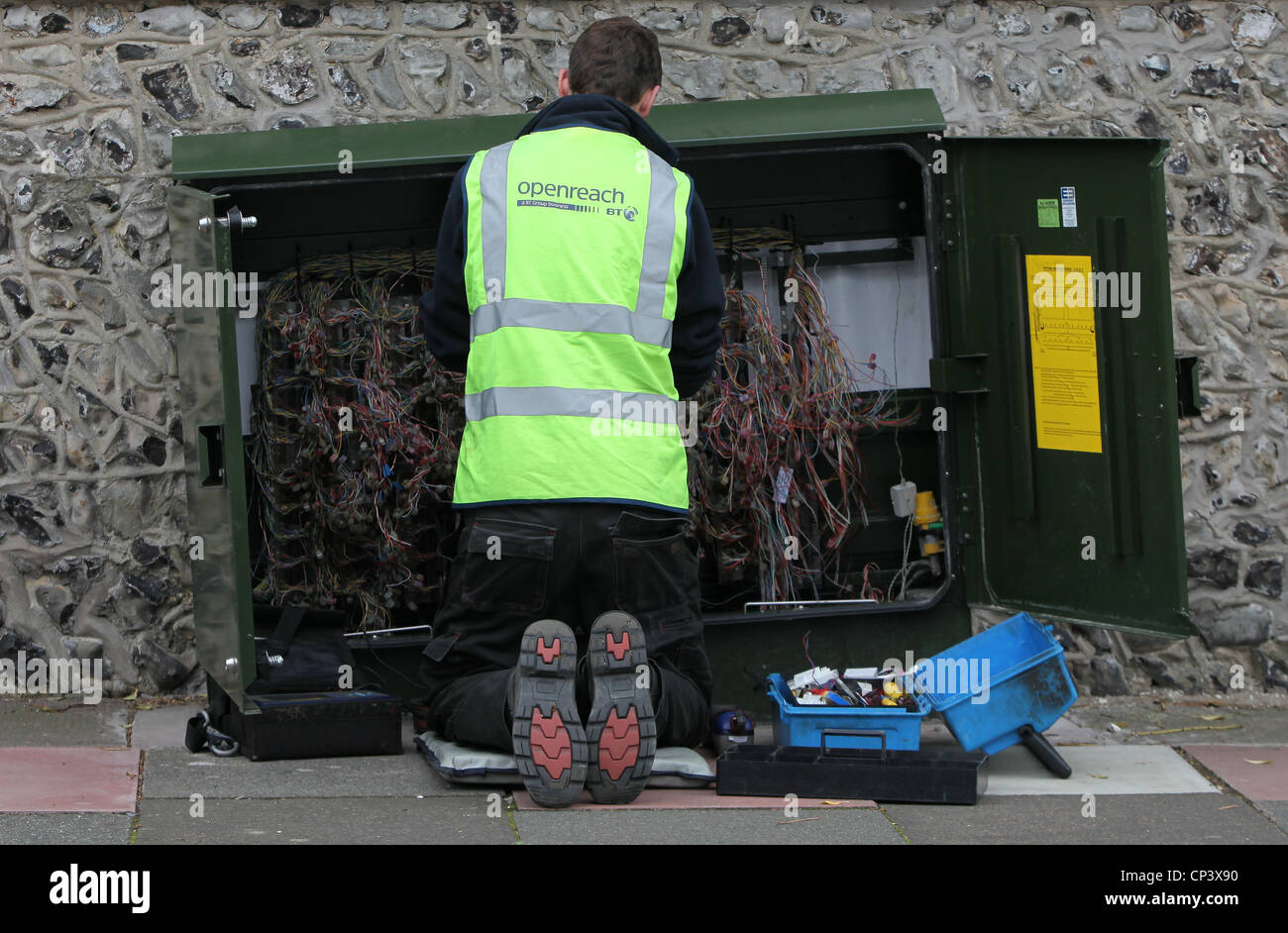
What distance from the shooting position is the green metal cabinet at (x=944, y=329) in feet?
14.8

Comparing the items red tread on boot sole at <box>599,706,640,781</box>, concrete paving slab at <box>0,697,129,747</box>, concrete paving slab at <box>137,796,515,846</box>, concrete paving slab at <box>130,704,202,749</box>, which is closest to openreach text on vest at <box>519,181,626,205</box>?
red tread on boot sole at <box>599,706,640,781</box>

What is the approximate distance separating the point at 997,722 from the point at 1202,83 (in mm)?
2544

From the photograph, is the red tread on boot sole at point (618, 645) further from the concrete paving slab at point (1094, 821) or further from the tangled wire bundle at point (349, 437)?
the tangled wire bundle at point (349, 437)

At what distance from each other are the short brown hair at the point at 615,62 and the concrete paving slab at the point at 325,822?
73.4 inches

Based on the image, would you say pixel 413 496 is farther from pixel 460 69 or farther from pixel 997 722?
pixel 997 722

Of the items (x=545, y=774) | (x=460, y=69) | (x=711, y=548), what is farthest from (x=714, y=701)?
(x=460, y=69)

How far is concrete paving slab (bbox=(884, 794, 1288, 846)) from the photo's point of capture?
3672mm

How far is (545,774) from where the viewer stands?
12.3ft

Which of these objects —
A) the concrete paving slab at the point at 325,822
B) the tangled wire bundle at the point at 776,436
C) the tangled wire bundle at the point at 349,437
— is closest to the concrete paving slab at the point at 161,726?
the tangled wire bundle at the point at 349,437

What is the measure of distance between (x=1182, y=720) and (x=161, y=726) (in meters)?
3.25

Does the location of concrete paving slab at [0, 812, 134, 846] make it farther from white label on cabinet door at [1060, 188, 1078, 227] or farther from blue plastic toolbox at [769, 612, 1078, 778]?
white label on cabinet door at [1060, 188, 1078, 227]

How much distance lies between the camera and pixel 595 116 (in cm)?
410

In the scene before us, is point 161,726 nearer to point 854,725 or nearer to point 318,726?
point 318,726

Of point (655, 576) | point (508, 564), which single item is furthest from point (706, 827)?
point (508, 564)
